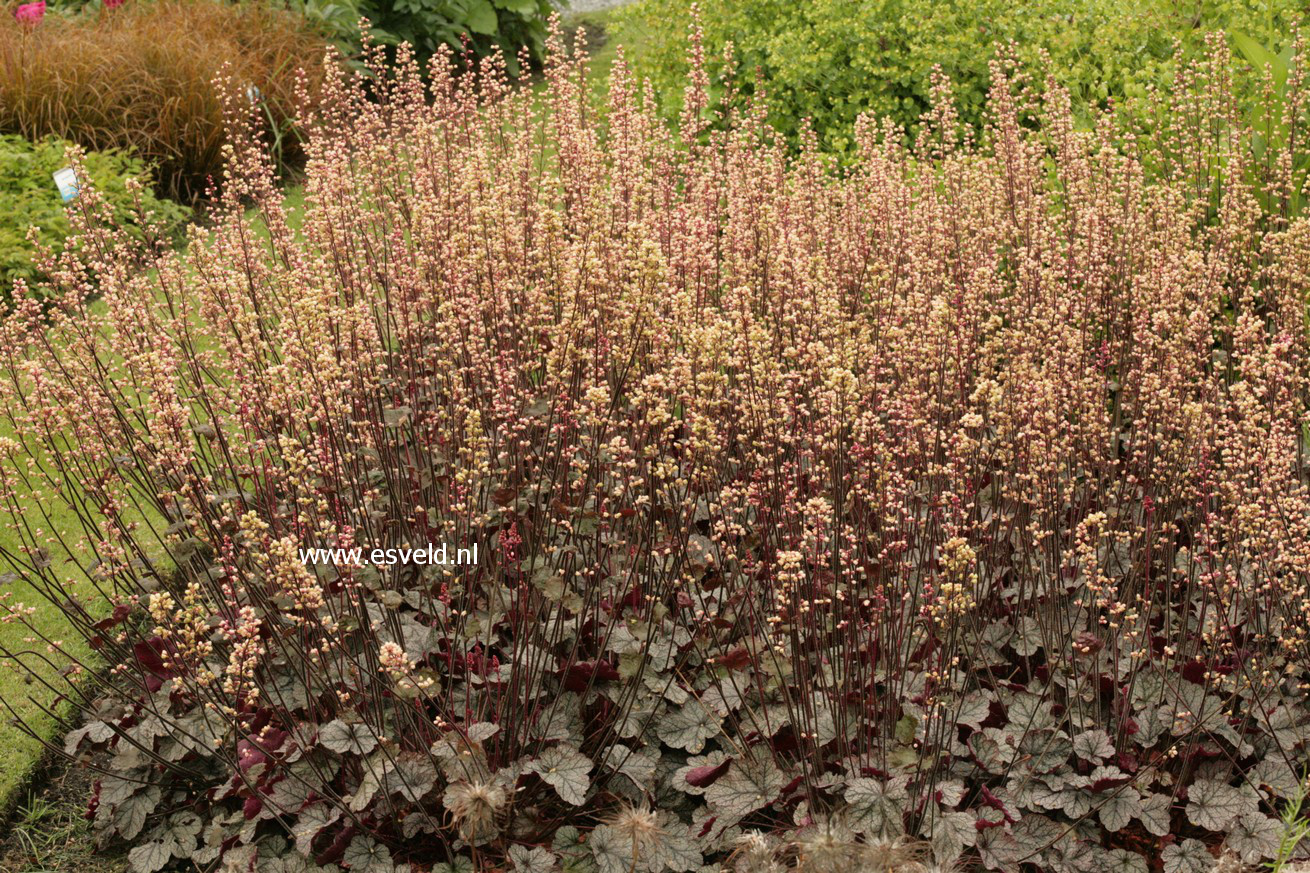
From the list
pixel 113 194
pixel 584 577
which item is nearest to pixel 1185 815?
pixel 584 577

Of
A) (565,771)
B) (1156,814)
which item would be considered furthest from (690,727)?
(1156,814)

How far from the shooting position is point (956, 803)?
3.46 metres

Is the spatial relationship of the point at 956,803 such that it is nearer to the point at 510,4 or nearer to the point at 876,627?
the point at 876,627

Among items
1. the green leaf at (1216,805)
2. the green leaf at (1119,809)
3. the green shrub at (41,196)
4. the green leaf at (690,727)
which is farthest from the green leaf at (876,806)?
the green shrub at (41,196)

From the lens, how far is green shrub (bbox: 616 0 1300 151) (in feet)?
25.8

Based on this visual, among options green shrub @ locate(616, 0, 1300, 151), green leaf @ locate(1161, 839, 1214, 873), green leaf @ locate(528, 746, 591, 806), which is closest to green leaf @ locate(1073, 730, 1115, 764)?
green leaf @ locate(1161, 839, 1214, 873)

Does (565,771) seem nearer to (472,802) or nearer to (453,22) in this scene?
(472,802)

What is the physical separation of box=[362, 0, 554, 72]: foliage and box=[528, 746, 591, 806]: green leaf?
8935 mm

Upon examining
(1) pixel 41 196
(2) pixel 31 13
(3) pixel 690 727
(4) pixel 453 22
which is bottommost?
(3) pixel 690 727

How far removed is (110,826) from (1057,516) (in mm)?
3006

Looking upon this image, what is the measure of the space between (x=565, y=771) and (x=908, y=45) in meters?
6.54

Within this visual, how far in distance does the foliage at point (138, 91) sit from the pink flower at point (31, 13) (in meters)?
0.11

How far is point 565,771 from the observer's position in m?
3.59

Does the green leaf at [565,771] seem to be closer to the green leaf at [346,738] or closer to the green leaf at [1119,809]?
the green leaf at [346,738]
